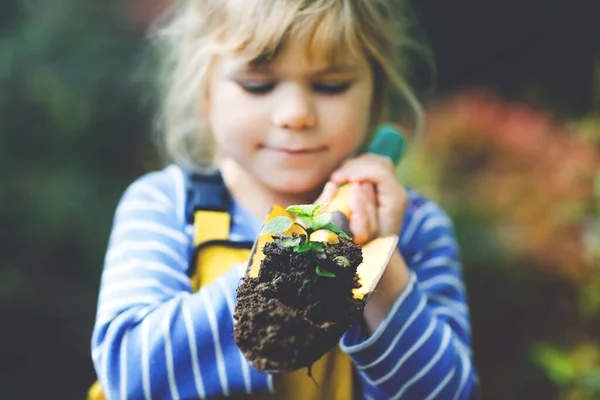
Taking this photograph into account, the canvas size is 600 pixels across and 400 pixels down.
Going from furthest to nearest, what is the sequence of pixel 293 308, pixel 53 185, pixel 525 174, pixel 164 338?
1. pixel 525 174
2. pixel 53 185
3. pixel 164 338
4. pixel 293 308

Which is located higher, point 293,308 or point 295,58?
point 295,58

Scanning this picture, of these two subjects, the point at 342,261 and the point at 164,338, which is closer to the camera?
the point at 342,261

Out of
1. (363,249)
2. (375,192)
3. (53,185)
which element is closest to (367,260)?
(363,249)

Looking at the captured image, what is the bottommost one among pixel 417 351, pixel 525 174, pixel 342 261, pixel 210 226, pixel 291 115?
pixel 417 351

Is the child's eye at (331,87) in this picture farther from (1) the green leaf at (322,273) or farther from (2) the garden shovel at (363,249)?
(1) the green leaf at (322,273)

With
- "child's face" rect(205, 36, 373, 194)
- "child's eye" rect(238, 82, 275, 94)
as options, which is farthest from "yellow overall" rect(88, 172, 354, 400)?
"child's eye" rect(238, 82, 275, 94)

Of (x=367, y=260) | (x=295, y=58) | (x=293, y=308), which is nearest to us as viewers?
(x=293, y=308)

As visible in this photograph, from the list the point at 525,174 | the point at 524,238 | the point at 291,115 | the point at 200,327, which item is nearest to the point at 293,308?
the point at 200,327

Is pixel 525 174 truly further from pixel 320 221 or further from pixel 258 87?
pixel 320 221
